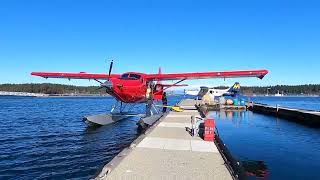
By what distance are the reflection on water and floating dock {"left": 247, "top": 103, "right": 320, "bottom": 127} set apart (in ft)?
7.65

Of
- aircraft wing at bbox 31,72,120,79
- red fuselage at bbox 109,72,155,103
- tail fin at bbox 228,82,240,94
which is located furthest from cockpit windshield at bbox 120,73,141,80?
tail fin at bbox 228,82,240,94

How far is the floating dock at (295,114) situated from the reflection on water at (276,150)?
2.33 meters

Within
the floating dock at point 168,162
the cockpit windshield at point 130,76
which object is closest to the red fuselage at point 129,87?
the cockpit windshield at point 130,76

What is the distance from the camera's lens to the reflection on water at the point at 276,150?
11930mm

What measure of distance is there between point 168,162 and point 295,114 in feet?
81.5

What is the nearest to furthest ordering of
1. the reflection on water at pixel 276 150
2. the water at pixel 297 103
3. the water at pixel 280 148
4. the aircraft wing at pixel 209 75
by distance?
1. the reflection on water at pixel 276 150
2. the water at pixel 280 148
3. the aircraft wing at pixel 209 75
4. the water at pixel 297 103

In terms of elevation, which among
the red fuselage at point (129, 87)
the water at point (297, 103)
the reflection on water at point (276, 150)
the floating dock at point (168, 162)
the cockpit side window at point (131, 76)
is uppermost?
the cockpit side window at point (131, 76)

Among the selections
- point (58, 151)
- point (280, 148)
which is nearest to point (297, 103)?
point (280, 148)

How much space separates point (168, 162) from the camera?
29.5 feet

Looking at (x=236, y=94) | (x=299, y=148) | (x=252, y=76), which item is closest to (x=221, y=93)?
(x=236, y=94)

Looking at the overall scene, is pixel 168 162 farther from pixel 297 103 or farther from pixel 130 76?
pixel 297 103

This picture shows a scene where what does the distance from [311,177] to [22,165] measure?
33.9 feet

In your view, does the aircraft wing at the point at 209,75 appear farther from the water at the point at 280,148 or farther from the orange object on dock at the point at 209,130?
the orange object on dock at the point at 209,130

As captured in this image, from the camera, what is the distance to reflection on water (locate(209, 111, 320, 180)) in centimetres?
1193
